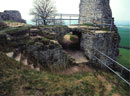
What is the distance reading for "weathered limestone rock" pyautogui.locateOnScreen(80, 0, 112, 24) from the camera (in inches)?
401

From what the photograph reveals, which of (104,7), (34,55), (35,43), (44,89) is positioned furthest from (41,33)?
(104,7)

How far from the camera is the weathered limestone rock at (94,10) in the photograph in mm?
10188

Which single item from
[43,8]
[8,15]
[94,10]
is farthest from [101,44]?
[43,8]

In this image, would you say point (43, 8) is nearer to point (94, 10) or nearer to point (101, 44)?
point (94, 10)

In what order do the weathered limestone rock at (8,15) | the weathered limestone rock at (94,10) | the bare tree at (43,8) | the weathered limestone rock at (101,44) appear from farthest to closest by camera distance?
the bare tree at (43,8), the weathered limestone rock at (8,15), the weathered limestone rock at (94,10), the weathered limestone rock at (101,44)

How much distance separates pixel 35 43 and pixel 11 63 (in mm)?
2800

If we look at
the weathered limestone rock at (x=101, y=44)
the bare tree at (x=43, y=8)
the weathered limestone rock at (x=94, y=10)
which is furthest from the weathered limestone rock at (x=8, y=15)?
the weathered limestone rock at (x=101, y=44)

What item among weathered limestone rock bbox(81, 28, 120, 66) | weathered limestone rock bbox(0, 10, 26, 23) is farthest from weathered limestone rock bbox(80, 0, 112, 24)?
weathered limestone rock bbox(0, 10, 26, 23)

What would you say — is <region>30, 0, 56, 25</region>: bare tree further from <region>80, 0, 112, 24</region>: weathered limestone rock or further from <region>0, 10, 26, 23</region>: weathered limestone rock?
<region>80, 0, 112, 24</region>: weathered limestone rock

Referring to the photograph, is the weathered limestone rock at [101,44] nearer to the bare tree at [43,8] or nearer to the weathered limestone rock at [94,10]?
the weathered limestone rock at [94,10]

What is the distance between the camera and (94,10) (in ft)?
35.3

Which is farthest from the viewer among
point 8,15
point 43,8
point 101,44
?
point 43,8

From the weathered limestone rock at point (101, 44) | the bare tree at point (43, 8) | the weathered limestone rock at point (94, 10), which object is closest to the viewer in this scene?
the weathered limestone rock at point (101, 44)

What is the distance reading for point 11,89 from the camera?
3.68 m
